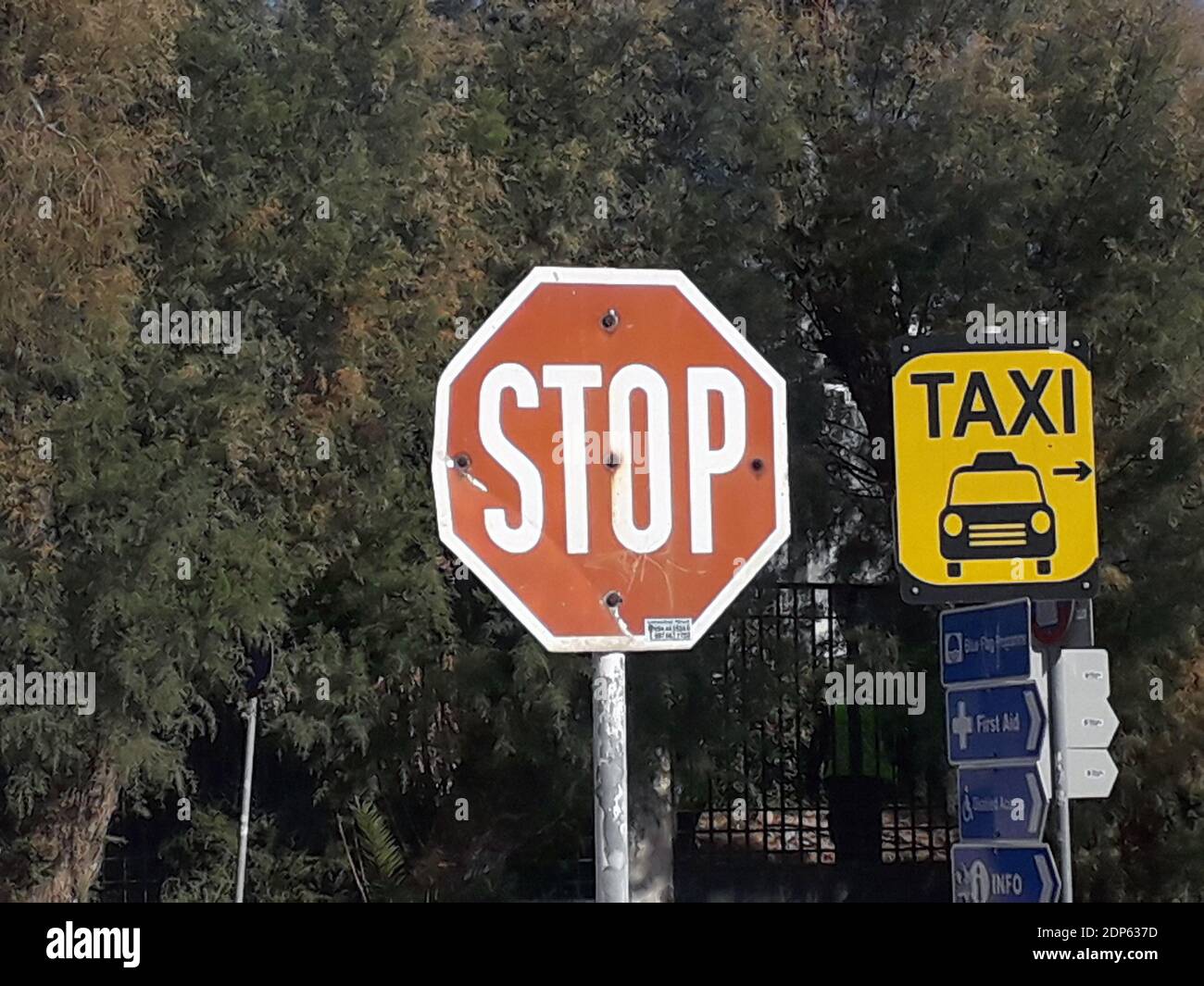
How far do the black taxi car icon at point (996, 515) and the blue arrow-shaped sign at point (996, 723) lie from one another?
4.44ft

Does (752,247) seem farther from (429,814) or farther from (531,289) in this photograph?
(531,289)

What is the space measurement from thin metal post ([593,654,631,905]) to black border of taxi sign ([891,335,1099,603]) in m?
2.68

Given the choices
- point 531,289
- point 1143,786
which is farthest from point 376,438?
point 531,289

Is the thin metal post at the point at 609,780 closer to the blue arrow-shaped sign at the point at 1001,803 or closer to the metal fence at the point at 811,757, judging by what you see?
the blue arrow-shaped sign at the point at 1001,803

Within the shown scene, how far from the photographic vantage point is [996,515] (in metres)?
5.27

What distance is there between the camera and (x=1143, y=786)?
1201cm

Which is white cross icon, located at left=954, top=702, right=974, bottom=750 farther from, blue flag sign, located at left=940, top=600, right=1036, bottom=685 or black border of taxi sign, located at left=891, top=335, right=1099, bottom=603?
black border of taxi sign, located at left=891, top=335, right=1099, bottom=603

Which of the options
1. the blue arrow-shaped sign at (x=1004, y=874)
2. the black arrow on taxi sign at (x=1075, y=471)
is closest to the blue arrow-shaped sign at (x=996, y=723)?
the blue arrow-shaped sign at (x=1004, y=874)

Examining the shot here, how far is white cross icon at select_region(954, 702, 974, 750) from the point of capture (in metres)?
6.91

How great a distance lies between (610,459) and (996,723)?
4.36m

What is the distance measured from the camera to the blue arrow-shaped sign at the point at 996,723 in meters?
6.48

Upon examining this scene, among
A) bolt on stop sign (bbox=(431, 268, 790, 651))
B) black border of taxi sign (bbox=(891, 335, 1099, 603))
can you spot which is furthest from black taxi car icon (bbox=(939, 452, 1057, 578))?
bolt on stop sign (bbox=(431, 268, 790, 651))

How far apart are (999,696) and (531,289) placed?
4400 millimetres

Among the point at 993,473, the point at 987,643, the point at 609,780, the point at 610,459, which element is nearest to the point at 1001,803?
the point at 987,643
